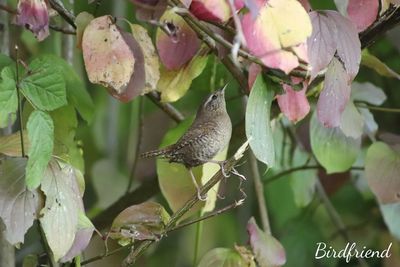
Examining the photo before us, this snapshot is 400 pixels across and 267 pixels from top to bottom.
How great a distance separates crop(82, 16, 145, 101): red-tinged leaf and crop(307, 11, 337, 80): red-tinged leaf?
200 millimetres

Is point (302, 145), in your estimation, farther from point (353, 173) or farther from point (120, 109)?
point (120, 109)

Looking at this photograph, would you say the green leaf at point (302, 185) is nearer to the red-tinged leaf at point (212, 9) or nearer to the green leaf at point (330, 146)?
the green leaf at point (330, 146)

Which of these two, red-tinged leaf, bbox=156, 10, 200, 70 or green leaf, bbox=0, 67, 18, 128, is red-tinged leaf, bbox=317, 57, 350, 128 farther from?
green leaf, bbox=0, 67, 18, 128

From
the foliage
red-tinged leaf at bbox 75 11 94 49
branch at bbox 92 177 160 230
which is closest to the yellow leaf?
the foliage

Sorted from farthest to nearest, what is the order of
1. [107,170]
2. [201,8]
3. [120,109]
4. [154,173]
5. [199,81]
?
[120,109], [107,170], [154,173], [199,81], [201,8]

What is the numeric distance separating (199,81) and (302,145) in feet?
1.02

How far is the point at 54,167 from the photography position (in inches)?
34.4

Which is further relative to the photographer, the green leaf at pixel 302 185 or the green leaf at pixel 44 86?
the green leaf at pixel 302 185

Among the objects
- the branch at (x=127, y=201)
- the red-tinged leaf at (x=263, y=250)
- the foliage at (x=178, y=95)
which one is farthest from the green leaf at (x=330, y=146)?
the branch at (x=127, y=201)

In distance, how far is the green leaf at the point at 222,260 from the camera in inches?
41.2

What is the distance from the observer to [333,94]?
87 cm

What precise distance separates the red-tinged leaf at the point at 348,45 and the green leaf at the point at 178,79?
0.21m

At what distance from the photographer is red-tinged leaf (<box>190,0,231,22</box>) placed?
0.76 meters

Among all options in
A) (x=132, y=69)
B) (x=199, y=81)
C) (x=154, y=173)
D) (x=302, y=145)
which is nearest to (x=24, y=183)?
(x=132, y=69)
